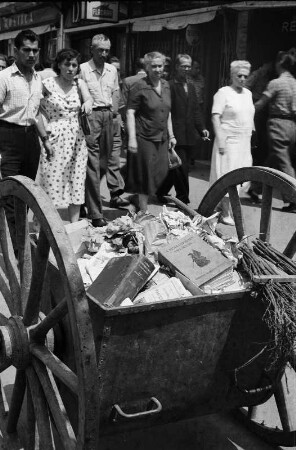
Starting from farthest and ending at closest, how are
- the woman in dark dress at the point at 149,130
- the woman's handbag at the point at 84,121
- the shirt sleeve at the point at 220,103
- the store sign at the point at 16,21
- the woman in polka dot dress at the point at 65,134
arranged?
the store sign at the point at 16,21, the shirt sleeve at the point at 220,103, the woman in dark dress at the point at 149,130, the woman's handbag at the point at 84,121, the woman in polka dot dress at the point at 65,134

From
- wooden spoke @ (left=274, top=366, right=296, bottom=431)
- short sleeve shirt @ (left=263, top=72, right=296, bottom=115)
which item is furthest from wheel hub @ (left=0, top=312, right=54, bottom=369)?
short sleeve shirt @ (left=263, top=72, right=296, bottom=115)

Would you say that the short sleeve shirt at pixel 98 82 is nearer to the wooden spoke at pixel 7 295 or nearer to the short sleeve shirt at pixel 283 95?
the short sleeve shirt at pixel 283 95

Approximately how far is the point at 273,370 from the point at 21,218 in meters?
1.22

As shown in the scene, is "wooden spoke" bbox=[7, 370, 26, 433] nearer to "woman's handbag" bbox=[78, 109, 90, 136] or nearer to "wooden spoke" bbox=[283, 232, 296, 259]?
"wooden spoke" bbox=[283, 232, 296, 259]

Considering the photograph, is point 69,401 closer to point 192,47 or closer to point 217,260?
point 217,260

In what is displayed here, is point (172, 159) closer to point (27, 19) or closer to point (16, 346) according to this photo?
point (16, 346)

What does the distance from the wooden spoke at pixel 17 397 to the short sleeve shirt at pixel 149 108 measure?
4.32 meters

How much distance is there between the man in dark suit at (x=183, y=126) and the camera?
7.90 meters

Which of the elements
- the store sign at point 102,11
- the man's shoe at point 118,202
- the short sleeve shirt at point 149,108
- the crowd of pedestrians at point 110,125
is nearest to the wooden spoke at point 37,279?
the crowd of pedestrians at point 110,125

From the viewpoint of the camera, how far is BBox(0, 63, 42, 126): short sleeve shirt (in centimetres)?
511

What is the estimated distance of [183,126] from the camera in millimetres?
7914

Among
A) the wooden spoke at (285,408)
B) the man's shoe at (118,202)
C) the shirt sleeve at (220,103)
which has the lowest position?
the wooden spoke at (285,408)

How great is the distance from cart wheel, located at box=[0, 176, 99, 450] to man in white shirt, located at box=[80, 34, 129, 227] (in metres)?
3.86

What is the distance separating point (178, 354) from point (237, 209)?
42.6 inches
